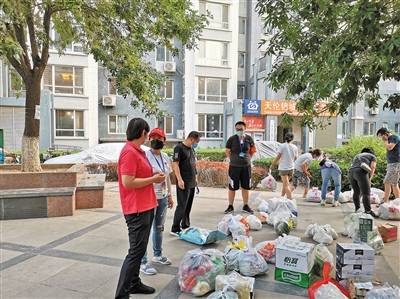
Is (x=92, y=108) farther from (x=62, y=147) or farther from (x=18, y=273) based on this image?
(x=18, y=273)

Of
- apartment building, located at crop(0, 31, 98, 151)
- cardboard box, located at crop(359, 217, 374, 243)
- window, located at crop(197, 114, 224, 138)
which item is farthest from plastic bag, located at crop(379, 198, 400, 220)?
apartment building, located at crop(0, 31, 98, 151)

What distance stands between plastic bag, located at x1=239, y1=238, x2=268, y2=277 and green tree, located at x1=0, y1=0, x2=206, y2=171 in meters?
4.58

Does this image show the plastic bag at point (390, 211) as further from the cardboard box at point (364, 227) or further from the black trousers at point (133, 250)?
the black trousers at point (133, 250)

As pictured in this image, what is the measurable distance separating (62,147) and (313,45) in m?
19.6

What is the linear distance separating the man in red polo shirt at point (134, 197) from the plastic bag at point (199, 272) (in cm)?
55

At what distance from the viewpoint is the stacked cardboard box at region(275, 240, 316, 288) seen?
134 inches

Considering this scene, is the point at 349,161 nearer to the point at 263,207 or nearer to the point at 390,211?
the point at 390,211

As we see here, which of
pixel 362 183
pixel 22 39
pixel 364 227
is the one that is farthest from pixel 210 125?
pixel 364 227

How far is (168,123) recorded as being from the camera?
2461 cm

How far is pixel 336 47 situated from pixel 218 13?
939 inches

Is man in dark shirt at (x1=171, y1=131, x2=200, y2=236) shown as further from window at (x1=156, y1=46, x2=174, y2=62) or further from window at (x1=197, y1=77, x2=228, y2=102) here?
window at (x1=156, y1=46, x2=174, y2=62)

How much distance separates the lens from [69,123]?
21469 mm

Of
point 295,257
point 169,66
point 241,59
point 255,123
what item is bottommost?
point 295,257

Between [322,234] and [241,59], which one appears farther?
[241,59]
